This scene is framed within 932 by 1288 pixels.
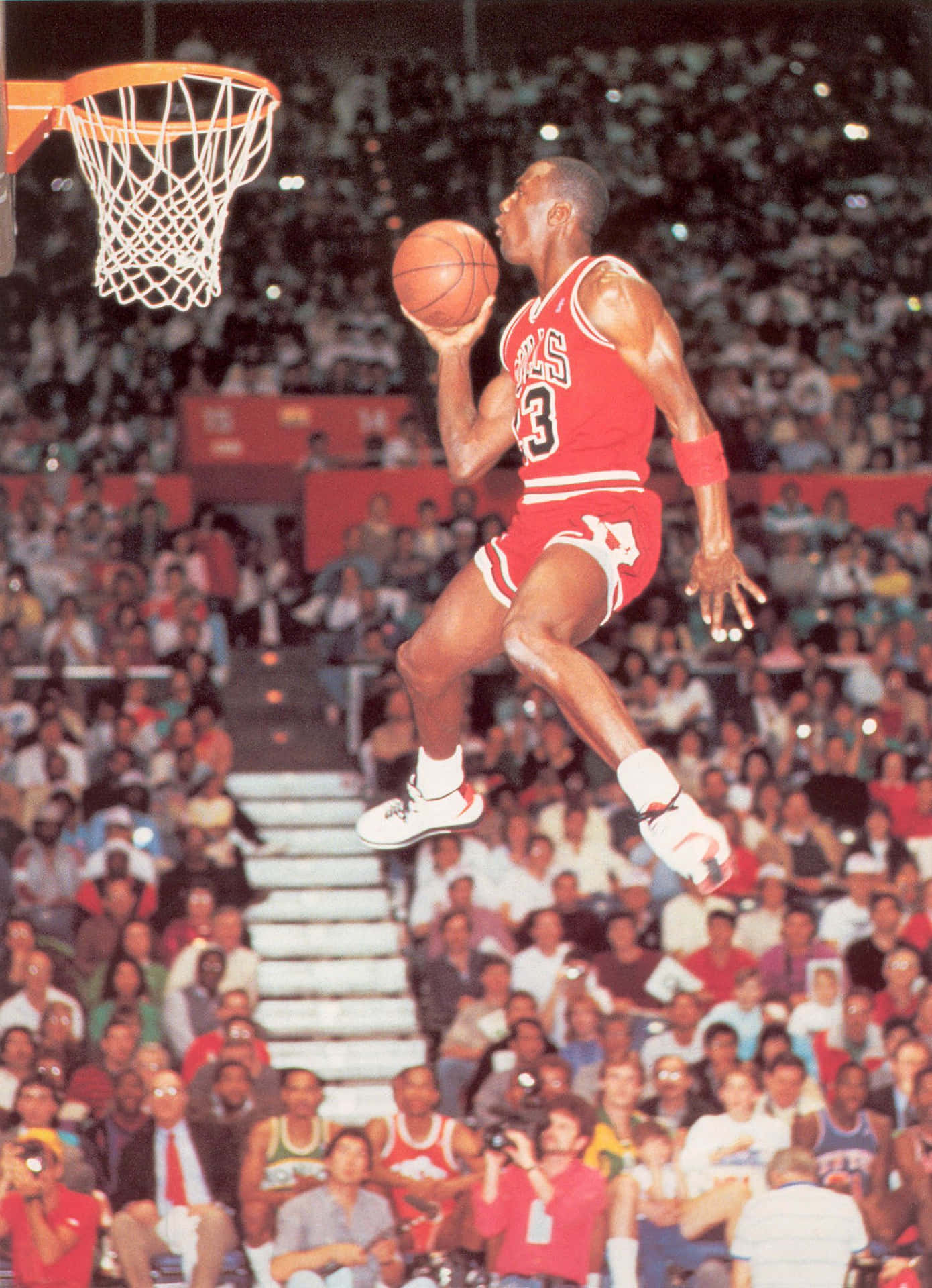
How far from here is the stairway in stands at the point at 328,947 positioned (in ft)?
34.4

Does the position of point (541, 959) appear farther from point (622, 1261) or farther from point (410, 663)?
point (410, 663)

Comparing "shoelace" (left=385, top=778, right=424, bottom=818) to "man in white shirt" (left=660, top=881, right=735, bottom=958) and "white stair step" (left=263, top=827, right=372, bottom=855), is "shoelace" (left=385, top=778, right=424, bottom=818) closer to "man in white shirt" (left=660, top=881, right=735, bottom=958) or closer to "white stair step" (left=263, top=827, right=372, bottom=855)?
"man in white shirt" (left=660, top=881, right=735, bottom=958)

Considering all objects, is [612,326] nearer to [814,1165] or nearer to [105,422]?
[814,1165]

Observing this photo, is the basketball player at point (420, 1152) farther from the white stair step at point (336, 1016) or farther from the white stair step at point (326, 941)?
the white stair step at point (326, 941)

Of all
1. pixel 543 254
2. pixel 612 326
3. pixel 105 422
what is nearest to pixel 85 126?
pixel 543 254

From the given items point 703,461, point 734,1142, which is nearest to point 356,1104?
point 734,1142

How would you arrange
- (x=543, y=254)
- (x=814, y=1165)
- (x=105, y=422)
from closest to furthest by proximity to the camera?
(x=543, y=254)
(x=814, y=1165)
(x=105, y=422)

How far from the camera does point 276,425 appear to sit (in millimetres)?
16203

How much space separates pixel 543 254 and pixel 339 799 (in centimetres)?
757

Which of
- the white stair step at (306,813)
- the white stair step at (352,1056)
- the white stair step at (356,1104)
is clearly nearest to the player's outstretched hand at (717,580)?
the white stair step at (356,1104)

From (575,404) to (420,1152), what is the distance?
16.1ft

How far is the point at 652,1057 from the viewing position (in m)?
9.45

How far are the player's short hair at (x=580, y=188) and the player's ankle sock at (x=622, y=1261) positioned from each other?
5.04 m

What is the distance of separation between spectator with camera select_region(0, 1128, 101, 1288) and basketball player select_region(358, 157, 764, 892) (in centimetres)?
382
